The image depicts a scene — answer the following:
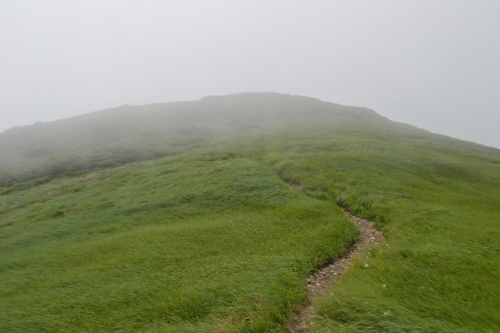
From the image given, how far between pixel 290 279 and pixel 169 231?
10.4 metres

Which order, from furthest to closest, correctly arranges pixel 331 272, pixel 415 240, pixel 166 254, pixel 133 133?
pixel 133 133, pixel 166 254, pixel 415 240, pixel 331 272

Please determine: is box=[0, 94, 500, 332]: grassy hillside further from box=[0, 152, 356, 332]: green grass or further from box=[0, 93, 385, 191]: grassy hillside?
box=[0, 93, 385, 191]: grassy hillside

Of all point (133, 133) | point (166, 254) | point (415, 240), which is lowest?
point (166, 254)

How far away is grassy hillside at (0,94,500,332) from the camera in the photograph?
30.2 feet

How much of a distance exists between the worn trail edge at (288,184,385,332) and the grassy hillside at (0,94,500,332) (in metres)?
0.51

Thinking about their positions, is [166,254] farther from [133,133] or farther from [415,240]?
[133,133]

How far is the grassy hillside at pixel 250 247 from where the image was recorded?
30.2ft

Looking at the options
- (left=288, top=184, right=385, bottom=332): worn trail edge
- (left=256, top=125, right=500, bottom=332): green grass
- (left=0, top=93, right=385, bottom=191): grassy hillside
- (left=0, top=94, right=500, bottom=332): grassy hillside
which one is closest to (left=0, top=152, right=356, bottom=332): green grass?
(left=0, top=94, right=500, bottom=332): grassy hillside

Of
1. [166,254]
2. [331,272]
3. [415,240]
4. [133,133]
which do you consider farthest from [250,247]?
[133,133]

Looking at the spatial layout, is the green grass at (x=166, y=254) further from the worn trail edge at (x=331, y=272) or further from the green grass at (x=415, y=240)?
the green grass at (x=415, y=240)

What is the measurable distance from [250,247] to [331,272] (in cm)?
503

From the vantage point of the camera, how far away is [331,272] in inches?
508

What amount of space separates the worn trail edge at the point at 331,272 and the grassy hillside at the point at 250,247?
0.51 metres

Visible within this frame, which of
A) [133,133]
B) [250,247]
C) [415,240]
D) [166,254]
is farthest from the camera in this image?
[133,133]
